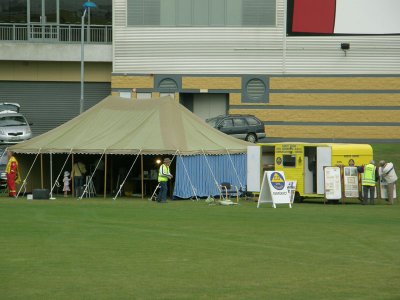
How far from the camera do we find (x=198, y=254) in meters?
18.7

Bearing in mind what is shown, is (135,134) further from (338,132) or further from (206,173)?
(338,132)

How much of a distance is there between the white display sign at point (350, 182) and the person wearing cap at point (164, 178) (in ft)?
19.4

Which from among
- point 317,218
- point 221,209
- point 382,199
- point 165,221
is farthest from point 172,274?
point 382,199

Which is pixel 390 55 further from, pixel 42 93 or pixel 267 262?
pixel 267 262

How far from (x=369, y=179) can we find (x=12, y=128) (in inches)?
937

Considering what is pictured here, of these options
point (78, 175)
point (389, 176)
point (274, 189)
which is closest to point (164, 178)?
point (274, 189)

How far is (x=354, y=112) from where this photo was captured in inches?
2231

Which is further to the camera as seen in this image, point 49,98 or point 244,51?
point 49,98

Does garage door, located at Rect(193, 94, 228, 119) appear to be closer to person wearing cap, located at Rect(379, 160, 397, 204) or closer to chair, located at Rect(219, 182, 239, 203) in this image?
chair, located at Rect(219, 182, 239, 203)

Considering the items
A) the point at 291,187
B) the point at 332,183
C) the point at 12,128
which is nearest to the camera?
the point at 291,187

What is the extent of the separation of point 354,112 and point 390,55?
12.0 ft

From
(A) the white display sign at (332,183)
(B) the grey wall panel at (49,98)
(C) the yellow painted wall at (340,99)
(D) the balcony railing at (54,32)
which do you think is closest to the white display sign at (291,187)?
(A) the white display sign at (332,183)

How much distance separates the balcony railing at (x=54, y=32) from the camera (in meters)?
59.8

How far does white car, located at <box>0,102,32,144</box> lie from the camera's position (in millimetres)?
51625
